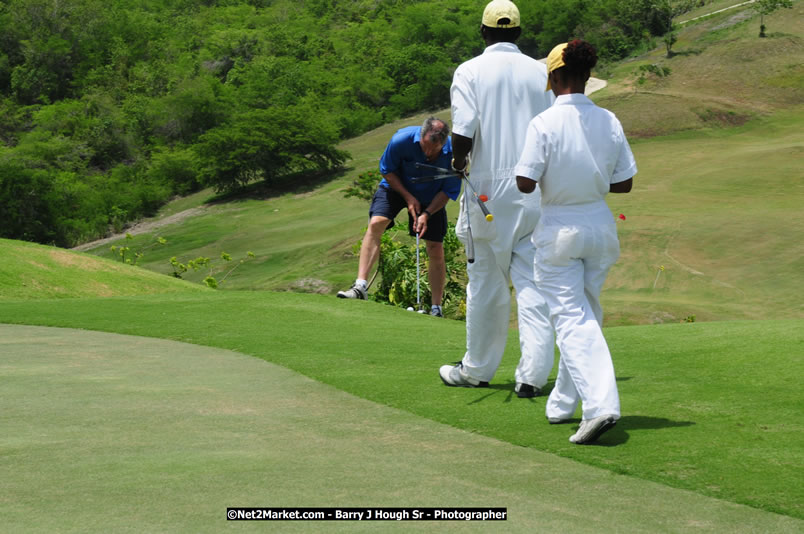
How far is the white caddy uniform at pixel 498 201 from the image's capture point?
6.29 meters

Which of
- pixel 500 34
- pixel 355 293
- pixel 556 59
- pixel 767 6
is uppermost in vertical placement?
pixel 500 34

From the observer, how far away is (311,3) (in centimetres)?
16912

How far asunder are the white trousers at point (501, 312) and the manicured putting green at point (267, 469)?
0.95 m

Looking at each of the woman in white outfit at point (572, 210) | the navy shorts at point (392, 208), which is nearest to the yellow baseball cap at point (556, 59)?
the woman in white outfit at point (572, 210)

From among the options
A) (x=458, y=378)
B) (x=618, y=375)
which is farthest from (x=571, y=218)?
(x=618, y=375)

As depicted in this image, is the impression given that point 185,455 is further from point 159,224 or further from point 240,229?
point 159,224

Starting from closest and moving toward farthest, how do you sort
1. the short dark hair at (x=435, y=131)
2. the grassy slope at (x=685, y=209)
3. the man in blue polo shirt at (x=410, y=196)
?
the short dark hair at (x=435, y=131), the man in blue polo shirt at (x=410, y=196), the grassy slope at (x=685, y=209)

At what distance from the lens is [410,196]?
937cm

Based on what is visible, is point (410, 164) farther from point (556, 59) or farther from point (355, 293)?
point (556, 59)

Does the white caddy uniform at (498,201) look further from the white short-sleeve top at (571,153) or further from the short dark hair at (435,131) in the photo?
the short dark hair at (435,131)

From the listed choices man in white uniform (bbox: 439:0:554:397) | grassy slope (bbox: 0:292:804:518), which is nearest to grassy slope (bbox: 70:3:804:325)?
grassy slope (bbox: 0:292:804:518)

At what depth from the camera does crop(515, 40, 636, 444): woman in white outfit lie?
5.29m

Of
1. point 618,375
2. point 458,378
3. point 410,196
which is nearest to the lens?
point 458,378

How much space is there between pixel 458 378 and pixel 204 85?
107 meters
